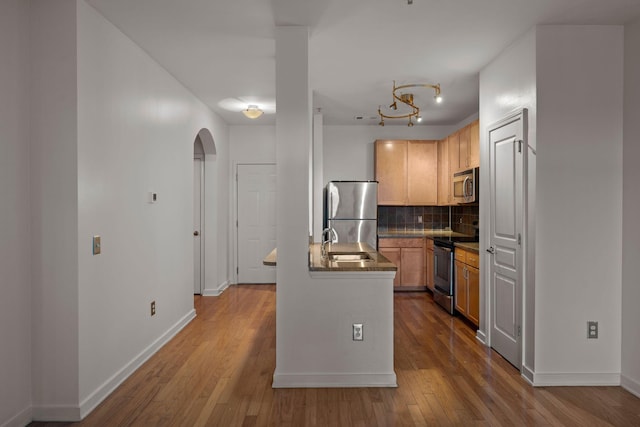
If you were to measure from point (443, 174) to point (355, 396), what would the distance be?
4.36 metres

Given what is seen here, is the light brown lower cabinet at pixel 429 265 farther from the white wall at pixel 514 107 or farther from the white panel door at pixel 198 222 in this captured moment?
the white panel door at pixel 198 222

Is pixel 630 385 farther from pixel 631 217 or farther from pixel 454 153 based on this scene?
pixel 454 153

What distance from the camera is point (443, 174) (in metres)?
6.52

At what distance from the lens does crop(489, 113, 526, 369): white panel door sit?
11.0 feet

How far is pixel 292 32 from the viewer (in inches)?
123

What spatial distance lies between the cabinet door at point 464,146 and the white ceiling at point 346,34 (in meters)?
→ 0.70

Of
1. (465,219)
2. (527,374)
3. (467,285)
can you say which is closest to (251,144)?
(465,219)

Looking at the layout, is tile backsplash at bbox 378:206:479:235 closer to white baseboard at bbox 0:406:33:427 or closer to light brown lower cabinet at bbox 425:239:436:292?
light brown lower cabinet at bbox 425:239:436:292

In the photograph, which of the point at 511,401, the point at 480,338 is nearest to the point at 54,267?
the point at 511,401

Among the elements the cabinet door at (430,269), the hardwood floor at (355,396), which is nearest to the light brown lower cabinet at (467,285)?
the hardwood floor at (355,396)

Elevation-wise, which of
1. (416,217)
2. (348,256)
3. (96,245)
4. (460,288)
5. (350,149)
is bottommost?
(460,288)

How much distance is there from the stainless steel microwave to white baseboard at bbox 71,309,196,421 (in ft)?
12.0

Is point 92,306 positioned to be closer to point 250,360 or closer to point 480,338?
point 250,360

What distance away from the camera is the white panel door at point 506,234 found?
11.0ft
